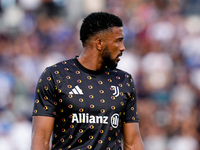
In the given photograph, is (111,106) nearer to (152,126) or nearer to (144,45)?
(152,126)

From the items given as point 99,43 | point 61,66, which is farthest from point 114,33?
point 61,66

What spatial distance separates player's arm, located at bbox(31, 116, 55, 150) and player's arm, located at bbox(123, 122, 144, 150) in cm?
62

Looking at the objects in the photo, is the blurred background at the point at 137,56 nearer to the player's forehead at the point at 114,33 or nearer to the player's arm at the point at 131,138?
the player's arm at the point at 131,138

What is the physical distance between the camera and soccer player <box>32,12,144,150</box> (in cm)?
352

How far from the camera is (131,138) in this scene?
3.78m

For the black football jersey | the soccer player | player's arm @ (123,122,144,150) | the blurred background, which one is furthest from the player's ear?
the blurred background

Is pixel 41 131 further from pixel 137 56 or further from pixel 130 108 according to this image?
pixel 137 56

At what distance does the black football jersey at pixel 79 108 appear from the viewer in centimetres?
352

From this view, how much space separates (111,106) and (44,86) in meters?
0.53

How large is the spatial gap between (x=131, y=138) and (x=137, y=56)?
5.55 meters

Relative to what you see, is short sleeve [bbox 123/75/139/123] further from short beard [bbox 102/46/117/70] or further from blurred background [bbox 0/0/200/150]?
blurred background [bbox 0/0/200/150]

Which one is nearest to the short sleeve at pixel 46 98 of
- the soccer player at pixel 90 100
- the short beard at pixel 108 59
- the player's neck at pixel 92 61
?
the soccer player at pixel 90 100

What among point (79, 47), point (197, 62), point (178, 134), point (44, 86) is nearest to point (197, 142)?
point (178, 134)

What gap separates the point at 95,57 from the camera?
3758mm
